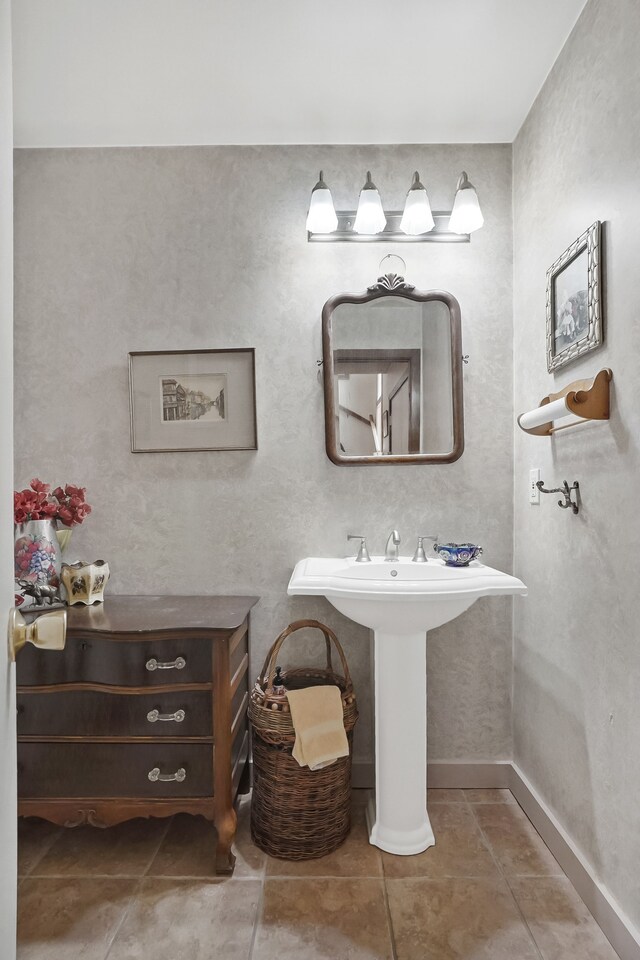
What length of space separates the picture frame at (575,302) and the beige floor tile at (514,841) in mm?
1538

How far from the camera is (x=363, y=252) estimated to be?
228cm

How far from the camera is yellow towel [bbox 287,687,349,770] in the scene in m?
1.80

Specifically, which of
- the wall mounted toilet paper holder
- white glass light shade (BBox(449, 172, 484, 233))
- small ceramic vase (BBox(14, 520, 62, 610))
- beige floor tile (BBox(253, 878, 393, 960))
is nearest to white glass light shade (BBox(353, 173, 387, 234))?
white glass light shade (BBox(449, 172, 484, 233))

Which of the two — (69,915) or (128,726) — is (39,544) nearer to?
(128,726)

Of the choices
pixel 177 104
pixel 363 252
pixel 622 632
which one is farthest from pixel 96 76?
pixel 622 632

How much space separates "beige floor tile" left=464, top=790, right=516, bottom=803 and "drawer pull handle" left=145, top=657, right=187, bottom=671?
123 centimetres

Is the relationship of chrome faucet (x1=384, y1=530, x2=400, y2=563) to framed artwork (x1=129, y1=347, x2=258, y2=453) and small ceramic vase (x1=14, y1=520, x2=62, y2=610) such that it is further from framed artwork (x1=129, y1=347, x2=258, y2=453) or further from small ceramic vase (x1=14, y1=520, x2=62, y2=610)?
small ceramic vase (x1=14, y1=520, x2=62, y2=610)

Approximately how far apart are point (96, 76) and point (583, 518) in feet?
6.93

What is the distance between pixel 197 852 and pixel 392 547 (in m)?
1.19

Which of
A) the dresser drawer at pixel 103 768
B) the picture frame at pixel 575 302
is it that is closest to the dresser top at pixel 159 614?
the dresser drawer at pixel 103 768

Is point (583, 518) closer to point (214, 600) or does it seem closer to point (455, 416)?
point (455, 416)

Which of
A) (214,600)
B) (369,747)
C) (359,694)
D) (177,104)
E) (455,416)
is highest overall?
(177,104)

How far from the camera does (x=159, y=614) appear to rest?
6.29 feet

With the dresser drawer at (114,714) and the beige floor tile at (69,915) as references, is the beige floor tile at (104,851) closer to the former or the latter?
the beige floor tile at (69,915)
